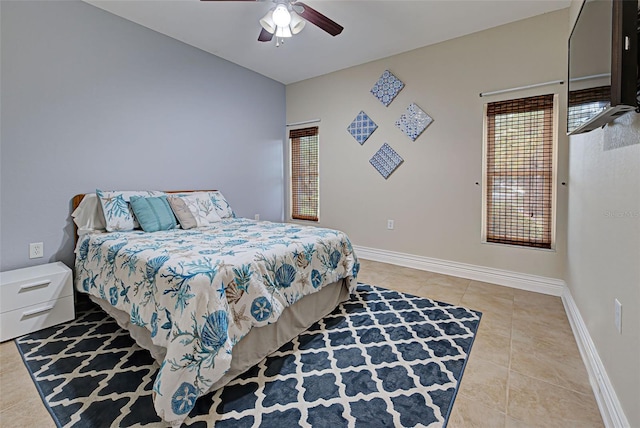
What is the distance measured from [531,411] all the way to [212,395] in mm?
1578

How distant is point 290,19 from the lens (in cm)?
238

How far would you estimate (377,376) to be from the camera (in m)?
1.69

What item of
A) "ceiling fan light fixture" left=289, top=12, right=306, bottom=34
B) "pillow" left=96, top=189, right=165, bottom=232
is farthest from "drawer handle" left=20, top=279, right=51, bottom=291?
"ceiling fan light fixture" left=289, top=12, right=306, bottom=34

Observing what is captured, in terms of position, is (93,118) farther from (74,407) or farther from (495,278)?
(495,278)

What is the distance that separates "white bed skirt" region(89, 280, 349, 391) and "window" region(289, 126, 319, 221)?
231 centimetres

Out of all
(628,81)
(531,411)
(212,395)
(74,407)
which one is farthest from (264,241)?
(628,81)

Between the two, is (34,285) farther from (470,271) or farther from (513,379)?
(470,271)

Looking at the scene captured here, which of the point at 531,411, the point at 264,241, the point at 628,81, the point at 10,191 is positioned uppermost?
the point at 628,81

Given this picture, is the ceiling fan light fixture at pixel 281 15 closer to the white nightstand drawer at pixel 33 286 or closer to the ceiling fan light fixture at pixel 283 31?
the ceiling fan light fixture at pixel 283 31

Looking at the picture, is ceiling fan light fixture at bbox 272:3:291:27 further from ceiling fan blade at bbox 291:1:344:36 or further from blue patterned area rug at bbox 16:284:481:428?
blue patterned area rug at bbox 16:284:481:428

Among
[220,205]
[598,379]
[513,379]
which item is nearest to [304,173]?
[220,205]

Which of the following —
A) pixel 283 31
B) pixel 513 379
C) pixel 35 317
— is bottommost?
pixel 513 379

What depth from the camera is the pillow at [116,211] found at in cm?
260

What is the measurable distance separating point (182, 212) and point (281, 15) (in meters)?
1.95
